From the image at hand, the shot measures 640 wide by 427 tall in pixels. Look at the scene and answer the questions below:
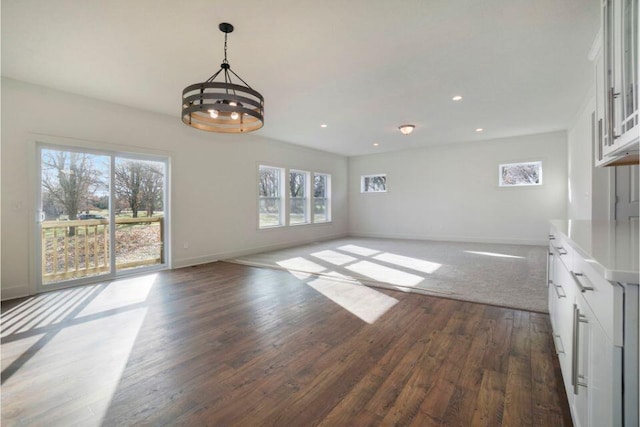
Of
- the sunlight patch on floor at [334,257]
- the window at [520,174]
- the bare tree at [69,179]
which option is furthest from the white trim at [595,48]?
the bare tree at [69,179]

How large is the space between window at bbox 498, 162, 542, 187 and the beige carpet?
5.35 ft

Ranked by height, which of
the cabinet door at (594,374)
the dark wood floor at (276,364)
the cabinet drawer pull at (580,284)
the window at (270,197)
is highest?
the window at (270,197)

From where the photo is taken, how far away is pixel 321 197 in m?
9.13

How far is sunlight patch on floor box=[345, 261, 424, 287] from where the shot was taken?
4125 mm

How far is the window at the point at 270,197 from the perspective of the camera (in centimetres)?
709

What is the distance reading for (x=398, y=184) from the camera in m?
9.10

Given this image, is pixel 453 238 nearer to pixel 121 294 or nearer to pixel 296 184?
pixel 296 184

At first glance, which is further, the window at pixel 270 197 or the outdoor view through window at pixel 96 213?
the window at pixel 270 197

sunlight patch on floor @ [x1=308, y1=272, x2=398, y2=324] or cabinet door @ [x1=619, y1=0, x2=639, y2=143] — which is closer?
cabinet door @ [x1=619, y1=0, x2=639, y2=143]

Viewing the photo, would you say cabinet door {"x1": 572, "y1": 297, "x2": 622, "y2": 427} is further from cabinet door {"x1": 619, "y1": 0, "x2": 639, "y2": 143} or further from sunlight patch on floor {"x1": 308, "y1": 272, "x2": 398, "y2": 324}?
sunlight patch on floor {"x1": 308, "y1": 272, "x2": 398, "y2": 324}

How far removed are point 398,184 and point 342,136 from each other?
2989 millimetres

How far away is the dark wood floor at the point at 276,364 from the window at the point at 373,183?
6.38 m

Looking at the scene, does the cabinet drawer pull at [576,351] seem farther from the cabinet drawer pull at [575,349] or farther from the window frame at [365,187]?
the window frame at [365,187]

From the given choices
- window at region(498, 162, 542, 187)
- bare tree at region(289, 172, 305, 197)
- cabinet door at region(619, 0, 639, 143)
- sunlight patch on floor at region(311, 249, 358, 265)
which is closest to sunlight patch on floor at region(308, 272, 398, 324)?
sunlight patch on floor at region(311, 249, 358, 265)
